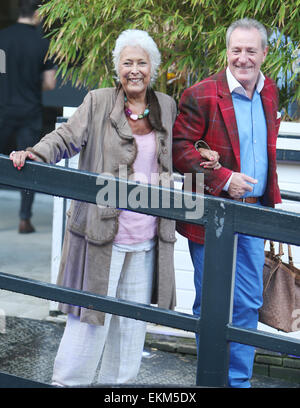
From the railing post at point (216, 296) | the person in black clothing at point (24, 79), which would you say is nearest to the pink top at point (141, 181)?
the railing post at point (216, 296)

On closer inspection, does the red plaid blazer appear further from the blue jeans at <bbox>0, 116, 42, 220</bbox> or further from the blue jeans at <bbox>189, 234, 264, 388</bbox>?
the blue jeans at <bbox>0, 116, 42, 220</bbox>

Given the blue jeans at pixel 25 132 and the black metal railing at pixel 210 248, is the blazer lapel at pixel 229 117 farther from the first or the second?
the blue jeans at pixel 25 132

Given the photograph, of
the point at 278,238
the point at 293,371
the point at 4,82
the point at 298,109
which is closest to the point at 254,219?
the point at 278,238

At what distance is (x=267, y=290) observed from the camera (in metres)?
3.81

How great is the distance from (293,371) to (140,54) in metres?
2.53

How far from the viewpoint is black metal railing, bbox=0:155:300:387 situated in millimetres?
2506

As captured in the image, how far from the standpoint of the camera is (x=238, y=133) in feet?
11.6

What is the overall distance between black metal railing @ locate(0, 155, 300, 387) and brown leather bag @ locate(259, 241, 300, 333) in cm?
112

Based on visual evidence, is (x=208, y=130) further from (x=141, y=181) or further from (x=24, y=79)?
(x=24, y=79)

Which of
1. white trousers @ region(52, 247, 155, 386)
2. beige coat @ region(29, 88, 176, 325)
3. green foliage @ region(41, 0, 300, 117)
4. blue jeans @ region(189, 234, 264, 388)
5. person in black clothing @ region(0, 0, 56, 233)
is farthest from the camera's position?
person in black clothing @ region(0, 0, 56, 233)


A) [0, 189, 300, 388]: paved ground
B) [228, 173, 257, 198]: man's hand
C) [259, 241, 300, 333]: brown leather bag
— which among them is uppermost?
[228, 173, 257, 198]: man's hand

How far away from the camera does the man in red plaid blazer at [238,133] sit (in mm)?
3498

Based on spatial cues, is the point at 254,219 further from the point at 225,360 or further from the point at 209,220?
the point at 225,360

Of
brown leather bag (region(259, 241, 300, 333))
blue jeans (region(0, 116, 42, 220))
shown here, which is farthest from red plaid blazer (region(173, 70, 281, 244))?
blue jeans (region(0, 116, 42, 220))
